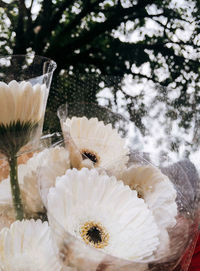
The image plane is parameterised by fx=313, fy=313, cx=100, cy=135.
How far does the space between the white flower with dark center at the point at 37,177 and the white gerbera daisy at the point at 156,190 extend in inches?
2.9

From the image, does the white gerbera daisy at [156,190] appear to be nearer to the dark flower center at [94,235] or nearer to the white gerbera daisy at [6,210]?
the dark flower center at [94,235]

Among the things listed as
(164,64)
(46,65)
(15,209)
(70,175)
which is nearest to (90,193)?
(70,175)

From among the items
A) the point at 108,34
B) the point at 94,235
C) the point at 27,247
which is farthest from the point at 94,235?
the point at 108,34

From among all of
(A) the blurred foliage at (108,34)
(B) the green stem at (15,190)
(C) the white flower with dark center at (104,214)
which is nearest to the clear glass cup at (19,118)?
(B) the green stem at (15,190)

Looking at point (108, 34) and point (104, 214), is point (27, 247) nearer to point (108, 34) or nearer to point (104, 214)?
point (104, 214)

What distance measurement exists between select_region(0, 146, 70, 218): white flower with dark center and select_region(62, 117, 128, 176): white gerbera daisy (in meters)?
0.03

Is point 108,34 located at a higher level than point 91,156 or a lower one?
higher

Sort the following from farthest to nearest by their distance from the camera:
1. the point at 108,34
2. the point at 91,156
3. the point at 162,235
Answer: the point at 108,34 < the point at 91,156 < the point at 162,235

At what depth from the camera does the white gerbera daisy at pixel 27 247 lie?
0.33 m

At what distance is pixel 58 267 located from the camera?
1.02ft

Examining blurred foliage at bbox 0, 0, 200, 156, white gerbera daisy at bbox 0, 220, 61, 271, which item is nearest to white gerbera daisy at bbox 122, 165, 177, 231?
white gerbera daisy at bbox 0, 220, 61, 271

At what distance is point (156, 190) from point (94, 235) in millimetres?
90

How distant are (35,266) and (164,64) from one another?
2.72 ft

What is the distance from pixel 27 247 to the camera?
34 cm
